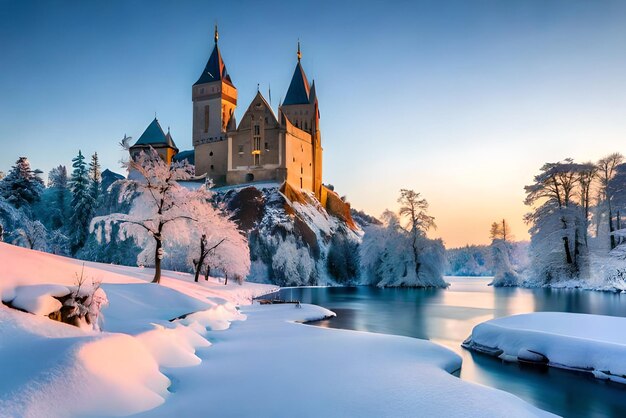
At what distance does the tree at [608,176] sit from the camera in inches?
1797

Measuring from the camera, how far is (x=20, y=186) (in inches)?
1873

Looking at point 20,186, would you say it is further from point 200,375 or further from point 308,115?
point 308,115

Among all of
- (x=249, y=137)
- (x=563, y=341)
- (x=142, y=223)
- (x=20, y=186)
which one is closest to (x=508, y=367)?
(x=563, y=341)

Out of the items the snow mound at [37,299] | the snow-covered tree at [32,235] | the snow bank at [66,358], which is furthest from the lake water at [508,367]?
the snow-covered tree at [32,235]

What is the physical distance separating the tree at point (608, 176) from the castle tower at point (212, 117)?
60836mm

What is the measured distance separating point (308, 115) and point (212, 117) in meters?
19.5

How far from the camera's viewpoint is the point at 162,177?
2900cm

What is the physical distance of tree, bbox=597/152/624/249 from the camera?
150ft

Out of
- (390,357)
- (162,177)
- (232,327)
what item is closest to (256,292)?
(162,177)

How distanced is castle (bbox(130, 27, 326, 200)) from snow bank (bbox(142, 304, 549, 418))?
6645 cm

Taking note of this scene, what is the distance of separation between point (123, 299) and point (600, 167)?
48862 mm

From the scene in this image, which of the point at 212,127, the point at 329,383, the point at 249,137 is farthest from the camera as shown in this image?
the point at 212,127

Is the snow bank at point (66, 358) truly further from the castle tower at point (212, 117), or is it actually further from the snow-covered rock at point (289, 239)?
the castle tower at point (212, 117)

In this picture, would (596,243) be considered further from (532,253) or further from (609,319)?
(609,319)
